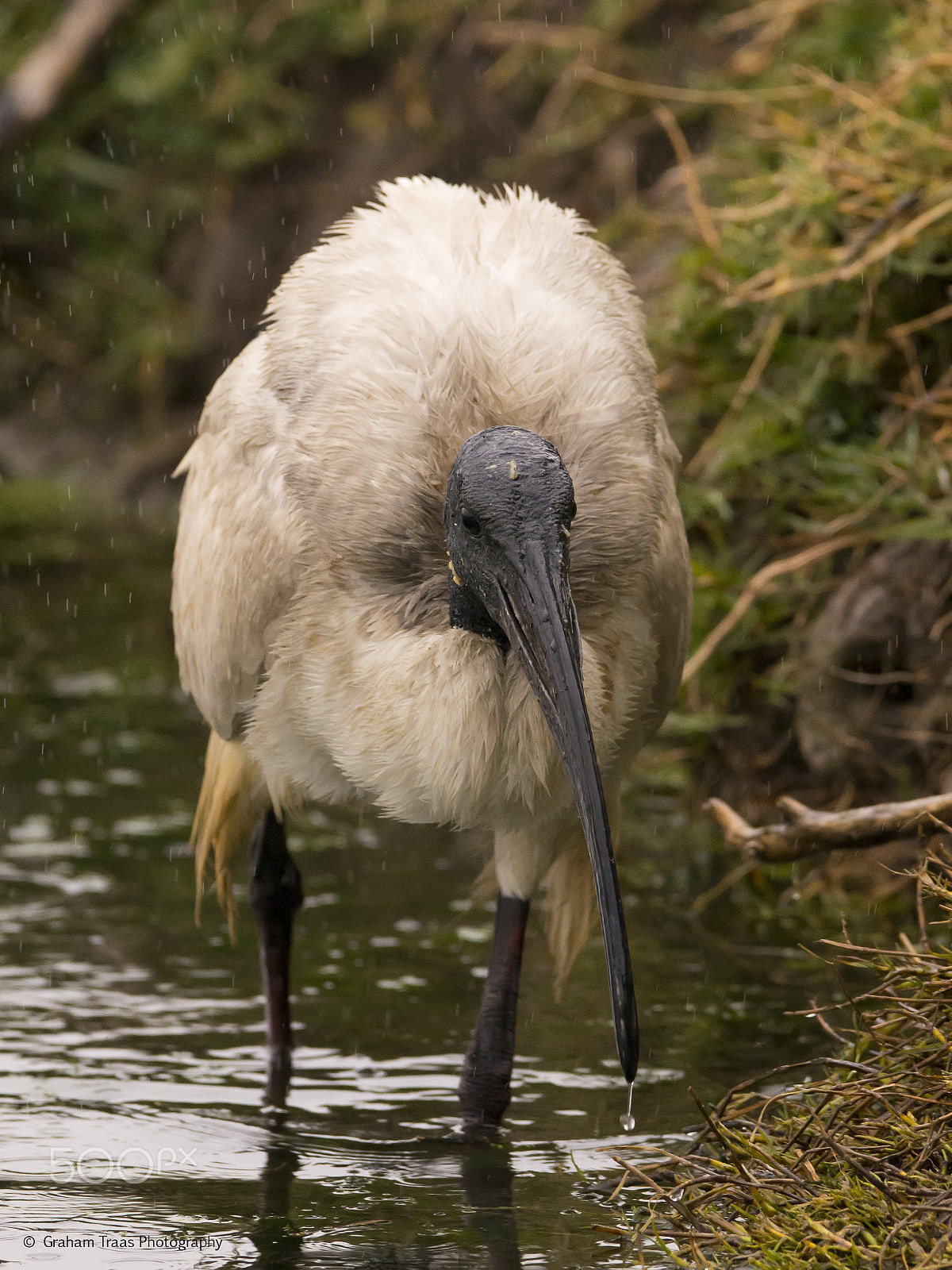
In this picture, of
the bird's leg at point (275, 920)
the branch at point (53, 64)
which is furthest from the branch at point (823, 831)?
the branch at point (53, 64)

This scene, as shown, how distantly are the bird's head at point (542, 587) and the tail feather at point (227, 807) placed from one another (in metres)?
1.36

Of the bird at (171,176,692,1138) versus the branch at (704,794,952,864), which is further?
the branch at (704,794,952,864)

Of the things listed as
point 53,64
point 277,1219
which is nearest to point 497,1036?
point 277,1219

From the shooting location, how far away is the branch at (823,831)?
4.22m

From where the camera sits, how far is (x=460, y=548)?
3791mm

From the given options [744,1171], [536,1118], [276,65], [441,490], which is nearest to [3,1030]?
[536,1118]

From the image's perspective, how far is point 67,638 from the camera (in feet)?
30.4

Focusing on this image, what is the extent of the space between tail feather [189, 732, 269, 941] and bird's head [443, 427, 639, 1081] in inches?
53.4

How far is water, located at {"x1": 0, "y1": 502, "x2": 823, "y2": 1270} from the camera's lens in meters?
3.82

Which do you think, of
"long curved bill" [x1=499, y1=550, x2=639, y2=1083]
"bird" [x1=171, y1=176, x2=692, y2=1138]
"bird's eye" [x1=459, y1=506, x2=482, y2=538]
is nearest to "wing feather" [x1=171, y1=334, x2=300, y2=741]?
"bird" [x1=171, y1=176, x2=692, y2=1138]

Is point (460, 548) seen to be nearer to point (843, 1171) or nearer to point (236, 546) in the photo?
point (236, 546)

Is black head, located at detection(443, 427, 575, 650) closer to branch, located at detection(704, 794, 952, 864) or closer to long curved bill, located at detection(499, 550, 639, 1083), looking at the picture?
long curved bill, located at detection(499, 550, 639, 1083)

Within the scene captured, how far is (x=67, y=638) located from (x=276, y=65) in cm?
496

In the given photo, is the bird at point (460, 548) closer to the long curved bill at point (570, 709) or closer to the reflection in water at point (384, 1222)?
the long curved bill at point (570, 709)
